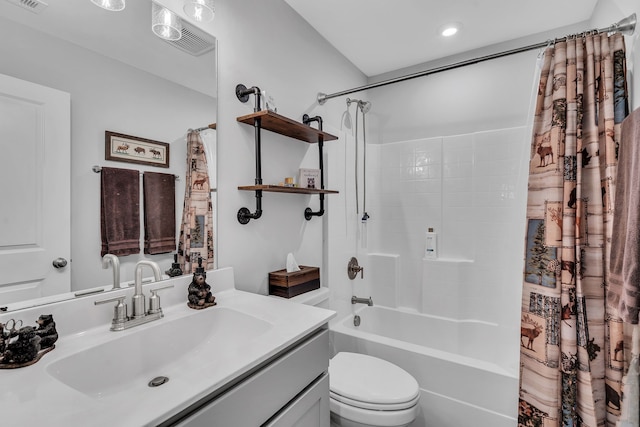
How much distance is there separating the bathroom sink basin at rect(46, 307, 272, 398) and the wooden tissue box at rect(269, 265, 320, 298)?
47 centimetres

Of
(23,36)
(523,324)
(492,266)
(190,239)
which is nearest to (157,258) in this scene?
(190,239)

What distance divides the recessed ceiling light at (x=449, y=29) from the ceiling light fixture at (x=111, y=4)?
190cm

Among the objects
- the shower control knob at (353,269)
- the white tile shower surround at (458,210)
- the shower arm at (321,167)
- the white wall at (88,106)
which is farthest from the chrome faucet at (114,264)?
the white tile shower surround at (458,210)

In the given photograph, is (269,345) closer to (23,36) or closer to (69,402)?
(69,402)

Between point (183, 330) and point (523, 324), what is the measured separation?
1.45m

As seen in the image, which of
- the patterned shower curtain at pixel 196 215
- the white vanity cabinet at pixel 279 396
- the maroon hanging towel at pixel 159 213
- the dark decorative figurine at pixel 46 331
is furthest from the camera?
the patterned shower curtain at pixel 196 215

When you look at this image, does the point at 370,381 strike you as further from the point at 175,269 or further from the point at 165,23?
the point at 165,23

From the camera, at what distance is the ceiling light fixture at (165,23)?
3.82ft

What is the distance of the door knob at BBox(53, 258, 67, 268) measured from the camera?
0.91 meters

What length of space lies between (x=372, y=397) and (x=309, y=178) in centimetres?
117

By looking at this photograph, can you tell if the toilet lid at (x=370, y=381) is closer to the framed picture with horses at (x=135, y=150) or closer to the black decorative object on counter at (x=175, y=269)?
the black decorative object on counter at (x=175, y=269)

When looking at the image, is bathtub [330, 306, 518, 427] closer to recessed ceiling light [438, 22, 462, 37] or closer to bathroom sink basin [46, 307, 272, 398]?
bathroom sink basin [46, 307, 272, 398]

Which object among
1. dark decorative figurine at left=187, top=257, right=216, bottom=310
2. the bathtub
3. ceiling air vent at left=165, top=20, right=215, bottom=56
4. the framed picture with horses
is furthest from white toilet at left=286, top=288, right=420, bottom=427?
ceiling air vent at left=165, top=20, right=215, bottom=56

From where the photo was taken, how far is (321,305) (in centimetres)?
181
